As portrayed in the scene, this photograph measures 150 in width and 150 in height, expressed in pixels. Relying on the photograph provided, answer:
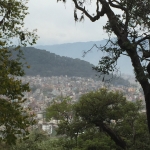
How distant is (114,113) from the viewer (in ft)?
48.5

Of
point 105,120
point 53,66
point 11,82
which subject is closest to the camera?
point 11,82

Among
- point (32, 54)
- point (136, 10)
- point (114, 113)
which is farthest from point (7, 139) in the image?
Result: point (32, 54)

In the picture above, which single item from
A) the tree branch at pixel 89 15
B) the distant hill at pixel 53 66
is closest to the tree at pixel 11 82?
the tree branch at pixel 89 15

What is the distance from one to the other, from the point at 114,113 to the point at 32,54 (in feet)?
398

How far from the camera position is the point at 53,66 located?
479ft

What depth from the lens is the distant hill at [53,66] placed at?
136 m

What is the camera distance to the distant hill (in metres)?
136

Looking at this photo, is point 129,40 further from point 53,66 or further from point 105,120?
point 53,66

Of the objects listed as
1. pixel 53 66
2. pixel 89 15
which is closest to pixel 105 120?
pixel 89 15

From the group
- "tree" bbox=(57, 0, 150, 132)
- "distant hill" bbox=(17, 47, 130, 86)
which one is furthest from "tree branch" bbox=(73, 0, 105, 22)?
"distant hill" bbox=(17, 47, 130, 86)

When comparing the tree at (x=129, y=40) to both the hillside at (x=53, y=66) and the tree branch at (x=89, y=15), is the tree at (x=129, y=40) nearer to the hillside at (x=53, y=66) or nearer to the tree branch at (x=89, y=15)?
the tree branch at (x=89, y=15)

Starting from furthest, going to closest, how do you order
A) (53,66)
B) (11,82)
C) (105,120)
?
(53,66) < (105,120) < (11,82)

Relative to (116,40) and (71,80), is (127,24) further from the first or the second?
(71,80)

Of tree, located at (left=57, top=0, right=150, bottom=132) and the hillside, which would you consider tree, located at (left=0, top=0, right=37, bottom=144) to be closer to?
tree, located at (left=57, top=0, right=150, bottom=132)
